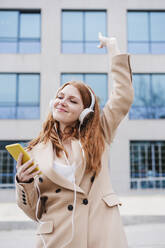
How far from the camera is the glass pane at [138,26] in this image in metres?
16.8

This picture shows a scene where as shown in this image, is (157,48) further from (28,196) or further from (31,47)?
(28,196)

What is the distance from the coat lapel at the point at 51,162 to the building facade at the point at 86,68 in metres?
13.7

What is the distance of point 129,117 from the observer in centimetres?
1605

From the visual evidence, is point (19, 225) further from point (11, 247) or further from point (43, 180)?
point (43, 180)

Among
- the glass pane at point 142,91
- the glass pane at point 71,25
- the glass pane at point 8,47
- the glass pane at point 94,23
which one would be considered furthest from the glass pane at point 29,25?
the glass pane at point 142,91

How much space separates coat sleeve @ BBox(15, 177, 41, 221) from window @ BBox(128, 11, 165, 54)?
632 inches

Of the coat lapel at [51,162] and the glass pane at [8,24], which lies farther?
the glass pane at [8,24]

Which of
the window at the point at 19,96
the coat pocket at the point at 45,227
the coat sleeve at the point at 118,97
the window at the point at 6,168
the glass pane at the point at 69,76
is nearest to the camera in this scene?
the coat pocket at the point at 45,227

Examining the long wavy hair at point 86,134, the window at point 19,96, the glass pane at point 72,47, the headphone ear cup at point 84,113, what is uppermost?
the glass pane at point 72,47

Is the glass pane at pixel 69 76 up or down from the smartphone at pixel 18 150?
up

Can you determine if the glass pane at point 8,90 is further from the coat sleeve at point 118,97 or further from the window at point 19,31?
the coat sleeve at point 118,97

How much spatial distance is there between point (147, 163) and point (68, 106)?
14.8 m

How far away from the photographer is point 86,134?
1776 mm

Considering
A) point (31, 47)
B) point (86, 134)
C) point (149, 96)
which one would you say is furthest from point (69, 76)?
point (86, 134)
